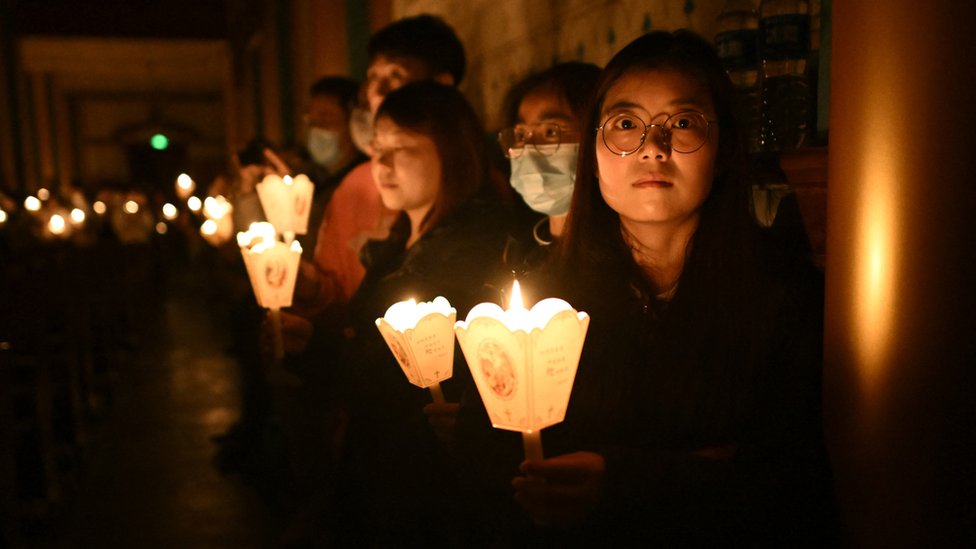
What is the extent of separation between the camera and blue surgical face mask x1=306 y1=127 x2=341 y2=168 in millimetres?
4496

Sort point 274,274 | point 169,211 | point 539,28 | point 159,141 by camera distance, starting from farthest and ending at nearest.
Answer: point 159,141, point 169,211, point 539,28, point 274,274

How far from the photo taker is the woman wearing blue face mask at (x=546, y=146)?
2.06 meters

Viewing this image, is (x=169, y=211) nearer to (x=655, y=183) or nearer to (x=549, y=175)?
(x=549, y=175)

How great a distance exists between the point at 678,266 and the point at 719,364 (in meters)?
0.23

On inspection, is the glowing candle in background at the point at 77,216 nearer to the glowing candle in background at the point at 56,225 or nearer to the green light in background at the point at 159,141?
the glowing candle in background at the point at 56,225

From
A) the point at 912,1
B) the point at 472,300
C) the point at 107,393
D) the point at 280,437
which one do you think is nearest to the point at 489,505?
the point at 472,300

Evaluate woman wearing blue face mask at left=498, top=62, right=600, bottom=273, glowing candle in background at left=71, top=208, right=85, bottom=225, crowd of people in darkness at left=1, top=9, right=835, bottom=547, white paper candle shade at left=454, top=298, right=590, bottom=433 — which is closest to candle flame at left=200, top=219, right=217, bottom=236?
crowd of people in darkness at left=1, top=9, right=835, bottom=547

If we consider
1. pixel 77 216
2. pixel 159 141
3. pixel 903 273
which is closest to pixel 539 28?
pixel 903 273

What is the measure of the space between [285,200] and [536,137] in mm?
1242

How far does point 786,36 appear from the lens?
188 cm

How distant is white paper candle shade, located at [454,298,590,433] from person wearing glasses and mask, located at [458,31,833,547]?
11 centimetres

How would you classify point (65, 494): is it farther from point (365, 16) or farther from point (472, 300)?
point (365, 16)

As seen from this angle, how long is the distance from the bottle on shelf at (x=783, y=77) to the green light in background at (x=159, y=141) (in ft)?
88.7

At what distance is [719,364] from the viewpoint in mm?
1521
